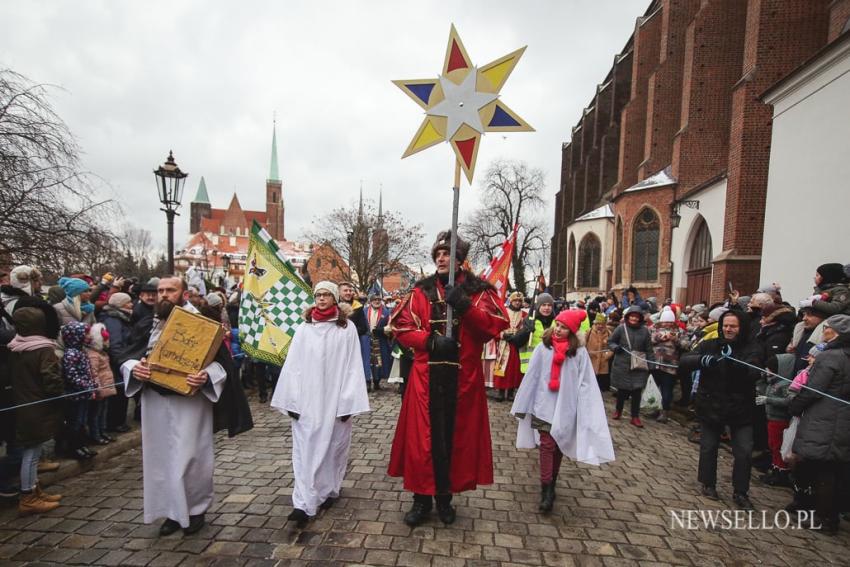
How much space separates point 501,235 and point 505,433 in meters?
39.6

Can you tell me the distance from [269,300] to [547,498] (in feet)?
13.6

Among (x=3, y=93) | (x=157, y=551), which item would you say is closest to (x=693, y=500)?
(x=157, y=551)

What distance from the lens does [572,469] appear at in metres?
5.04

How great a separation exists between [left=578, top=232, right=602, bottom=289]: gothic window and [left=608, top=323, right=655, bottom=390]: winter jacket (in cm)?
2427

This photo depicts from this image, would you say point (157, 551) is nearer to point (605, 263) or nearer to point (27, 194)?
point (27, 194)

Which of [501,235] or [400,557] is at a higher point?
[501,235]

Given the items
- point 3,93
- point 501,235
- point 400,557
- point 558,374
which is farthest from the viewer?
point 501,235

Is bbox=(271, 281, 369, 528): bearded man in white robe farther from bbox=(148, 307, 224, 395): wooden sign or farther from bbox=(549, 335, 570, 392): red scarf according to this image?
bbox=(549, 335, 570, 392): red scarf

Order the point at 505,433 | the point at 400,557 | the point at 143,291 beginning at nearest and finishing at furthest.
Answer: the point at 400,557, the point at 143,291, the point at 505,433

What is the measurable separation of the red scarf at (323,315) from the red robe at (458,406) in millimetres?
575

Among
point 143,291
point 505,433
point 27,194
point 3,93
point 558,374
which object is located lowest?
point 505,433

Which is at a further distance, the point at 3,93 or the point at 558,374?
the point at 3,93

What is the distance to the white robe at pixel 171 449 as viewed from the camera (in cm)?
326

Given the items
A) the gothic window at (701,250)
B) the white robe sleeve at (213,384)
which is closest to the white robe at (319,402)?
the white robe sleeve at (213,384)
